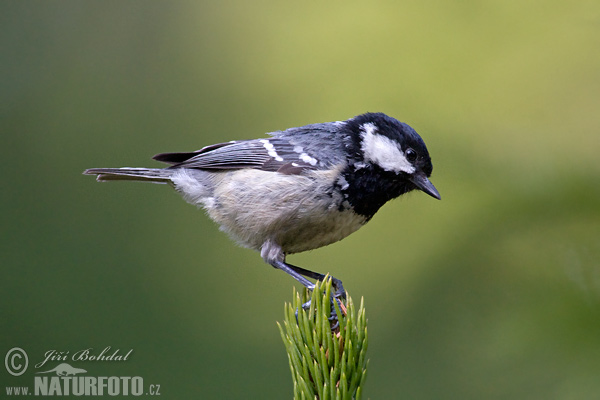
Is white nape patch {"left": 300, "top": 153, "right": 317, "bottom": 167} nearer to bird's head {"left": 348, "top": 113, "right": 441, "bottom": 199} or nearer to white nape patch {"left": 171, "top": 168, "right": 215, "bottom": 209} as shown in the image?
bird's head {"left": 348, "top": 113, "right": 441, "bottom": 199}

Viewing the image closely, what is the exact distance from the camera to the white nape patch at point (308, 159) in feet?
6.71

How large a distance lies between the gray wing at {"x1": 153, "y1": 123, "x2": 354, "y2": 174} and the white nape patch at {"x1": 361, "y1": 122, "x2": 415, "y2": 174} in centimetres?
10

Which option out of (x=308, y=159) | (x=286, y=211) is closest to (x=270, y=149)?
(x=308, y=159)

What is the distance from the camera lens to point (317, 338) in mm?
1423

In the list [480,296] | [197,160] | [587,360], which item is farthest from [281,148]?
[587,360]

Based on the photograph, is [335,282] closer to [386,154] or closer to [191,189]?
[386,154]

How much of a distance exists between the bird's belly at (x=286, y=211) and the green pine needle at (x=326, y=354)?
20.6 inches

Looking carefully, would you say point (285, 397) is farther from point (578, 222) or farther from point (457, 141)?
point (578, 222)

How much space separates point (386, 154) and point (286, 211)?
15.7 inches

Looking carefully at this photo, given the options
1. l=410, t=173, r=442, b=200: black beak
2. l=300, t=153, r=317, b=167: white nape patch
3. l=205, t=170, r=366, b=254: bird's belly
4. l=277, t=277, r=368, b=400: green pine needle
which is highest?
l=300, t=153, r=317, b=167: white nape patch

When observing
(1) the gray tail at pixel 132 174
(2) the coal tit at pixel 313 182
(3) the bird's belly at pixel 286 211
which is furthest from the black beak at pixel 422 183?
(1) the gray tail at pixel 132 174

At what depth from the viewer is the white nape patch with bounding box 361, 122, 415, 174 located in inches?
79.6

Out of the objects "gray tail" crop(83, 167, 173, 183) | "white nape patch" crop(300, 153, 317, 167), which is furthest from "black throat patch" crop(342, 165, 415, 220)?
"gray tail" crop(83, 167, 173, 183)

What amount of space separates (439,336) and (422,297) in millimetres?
190
